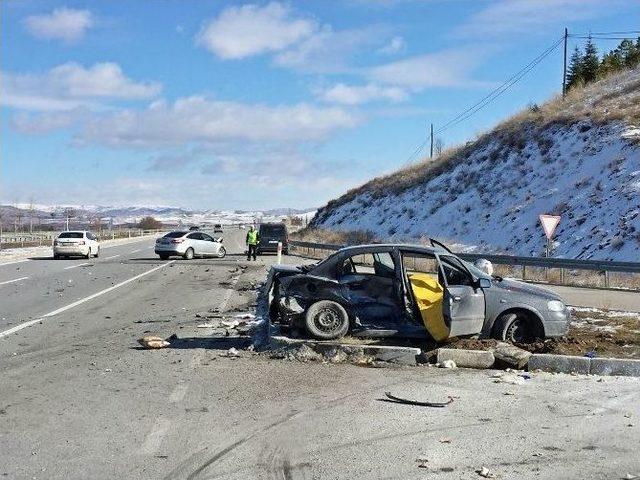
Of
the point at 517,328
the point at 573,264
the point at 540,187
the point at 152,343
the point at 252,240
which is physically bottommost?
the point at 152,343

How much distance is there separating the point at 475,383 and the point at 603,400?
4.63 feet

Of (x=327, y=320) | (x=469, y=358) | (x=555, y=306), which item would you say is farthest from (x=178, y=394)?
(x=555, y=306)

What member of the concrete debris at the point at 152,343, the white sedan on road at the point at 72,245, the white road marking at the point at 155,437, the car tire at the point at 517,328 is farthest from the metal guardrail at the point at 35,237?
the white road marking at the point at 155,437

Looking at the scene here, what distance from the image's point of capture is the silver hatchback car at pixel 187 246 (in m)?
36.2

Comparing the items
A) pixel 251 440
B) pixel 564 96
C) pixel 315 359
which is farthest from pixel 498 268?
pixel 564 96

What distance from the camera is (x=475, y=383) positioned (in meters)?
8.55

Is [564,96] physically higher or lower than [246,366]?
higher

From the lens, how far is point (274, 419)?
690 cm

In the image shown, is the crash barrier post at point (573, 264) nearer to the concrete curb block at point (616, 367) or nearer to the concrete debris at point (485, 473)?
the concrete curb block at point (616, 367)

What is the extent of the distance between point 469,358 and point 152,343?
449 centimetres

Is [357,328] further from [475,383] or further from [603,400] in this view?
[603,400]

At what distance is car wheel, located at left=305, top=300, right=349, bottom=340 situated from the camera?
33.8 ft

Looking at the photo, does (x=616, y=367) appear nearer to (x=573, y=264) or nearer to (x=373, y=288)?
(x=373, y=288)

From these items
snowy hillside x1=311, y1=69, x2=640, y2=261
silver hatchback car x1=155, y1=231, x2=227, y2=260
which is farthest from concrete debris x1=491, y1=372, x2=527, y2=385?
silver hatchback car x1=155, y1=231, x2=227, y2=260
